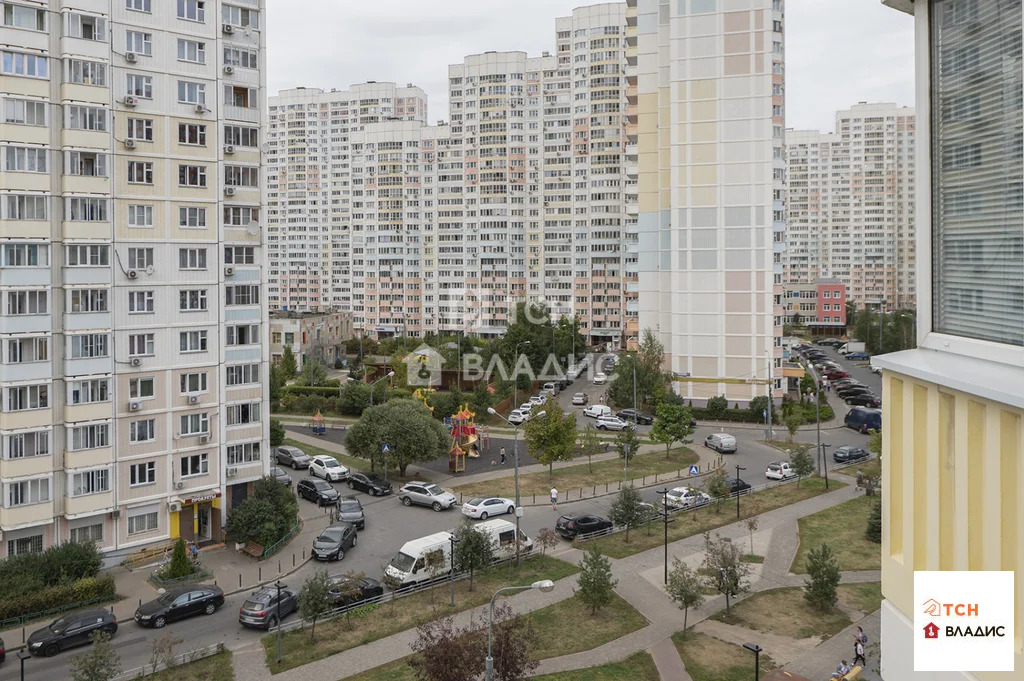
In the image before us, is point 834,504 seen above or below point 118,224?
below

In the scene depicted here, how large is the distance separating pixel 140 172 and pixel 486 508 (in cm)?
1686

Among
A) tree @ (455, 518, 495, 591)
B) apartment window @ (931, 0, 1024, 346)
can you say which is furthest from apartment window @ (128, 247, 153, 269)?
apartment window @ (931, 0, 1024, 346)

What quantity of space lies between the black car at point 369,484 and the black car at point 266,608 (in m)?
12.2

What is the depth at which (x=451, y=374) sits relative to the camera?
60.5 meters

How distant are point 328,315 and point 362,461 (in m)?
40.3

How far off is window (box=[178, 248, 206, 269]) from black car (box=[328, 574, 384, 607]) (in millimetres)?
11878

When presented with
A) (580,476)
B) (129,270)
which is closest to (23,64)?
(129,270)

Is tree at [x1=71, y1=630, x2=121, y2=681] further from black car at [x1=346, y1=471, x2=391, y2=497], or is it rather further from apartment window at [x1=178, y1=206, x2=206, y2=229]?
black car at [x1=346, y1=471, x2=391, y2=497]

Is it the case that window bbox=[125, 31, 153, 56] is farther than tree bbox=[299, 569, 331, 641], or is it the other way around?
window bbox=[125, 31, 153, 56]

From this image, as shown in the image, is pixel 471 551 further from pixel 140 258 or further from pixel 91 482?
pixel 140 258

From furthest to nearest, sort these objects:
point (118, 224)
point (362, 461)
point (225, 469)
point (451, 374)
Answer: point (451, 374)
point (362, 461)
point (225, 469)
point (118, 224)

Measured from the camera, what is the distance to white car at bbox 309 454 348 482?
36.8 m

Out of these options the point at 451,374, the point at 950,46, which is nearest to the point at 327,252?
the point at 451,374

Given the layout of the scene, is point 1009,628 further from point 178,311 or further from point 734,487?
point 734,487
